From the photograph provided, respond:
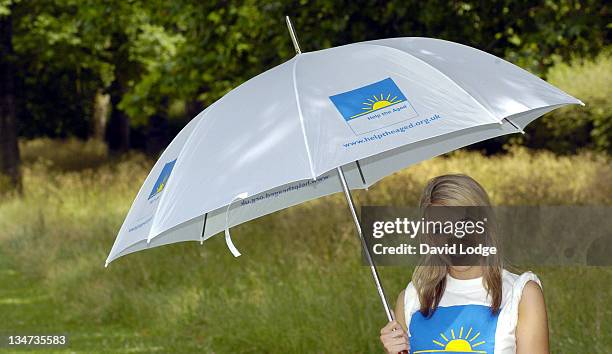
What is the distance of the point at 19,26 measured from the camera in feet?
82.5

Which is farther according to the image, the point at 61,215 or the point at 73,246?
the point at 61,215

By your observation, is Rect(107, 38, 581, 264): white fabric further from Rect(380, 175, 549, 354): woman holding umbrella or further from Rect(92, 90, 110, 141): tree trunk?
Rect(92, 90, 110, 141): tree trunk

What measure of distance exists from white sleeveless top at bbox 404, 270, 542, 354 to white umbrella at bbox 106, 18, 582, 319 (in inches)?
18.7

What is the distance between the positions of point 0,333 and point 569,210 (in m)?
5.65

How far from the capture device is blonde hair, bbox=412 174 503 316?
3.49 metres

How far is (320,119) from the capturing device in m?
4.13

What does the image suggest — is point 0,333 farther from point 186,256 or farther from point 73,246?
point 73,246

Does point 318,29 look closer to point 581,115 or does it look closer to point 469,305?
point 469,305

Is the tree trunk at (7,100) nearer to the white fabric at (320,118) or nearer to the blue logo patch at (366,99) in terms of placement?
the white fabric at (320,118)

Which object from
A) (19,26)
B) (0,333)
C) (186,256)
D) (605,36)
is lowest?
(0,333)

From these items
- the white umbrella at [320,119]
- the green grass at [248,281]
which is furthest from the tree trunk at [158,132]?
the white umbrella at [320,119]

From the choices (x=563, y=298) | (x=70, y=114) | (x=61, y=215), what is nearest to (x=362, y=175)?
(x=563, y=298)

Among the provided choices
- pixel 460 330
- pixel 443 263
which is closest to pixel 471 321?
pixel 460 330

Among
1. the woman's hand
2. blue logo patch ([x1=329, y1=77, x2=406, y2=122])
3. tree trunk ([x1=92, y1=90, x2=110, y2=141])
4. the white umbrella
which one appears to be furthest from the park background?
tree trunk ([x1=92, y1=90, x2=110, y2=141])
